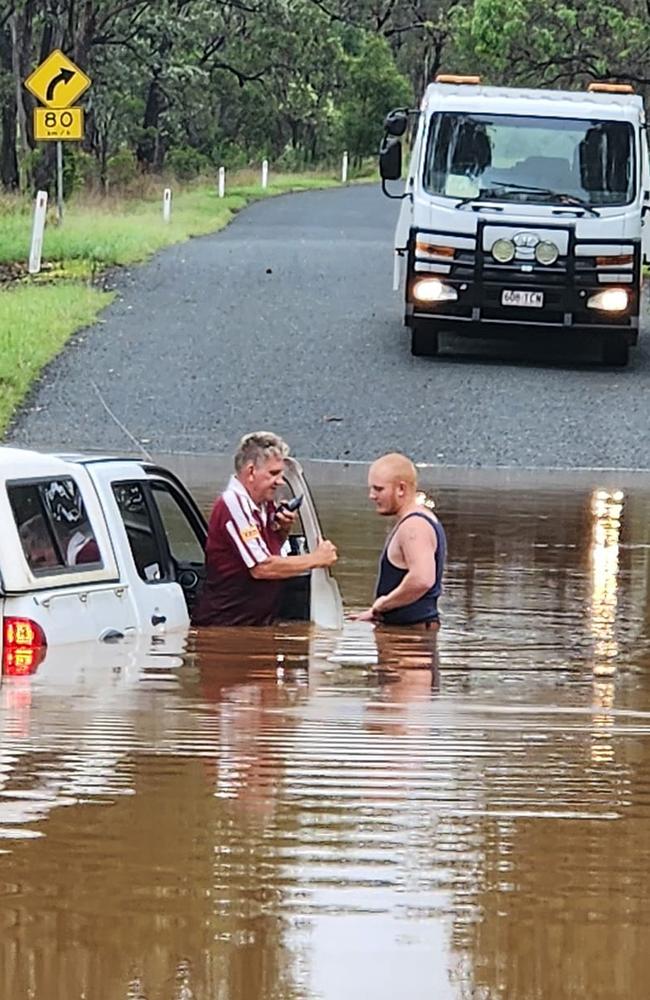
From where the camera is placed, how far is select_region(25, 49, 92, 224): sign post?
29.1 metres

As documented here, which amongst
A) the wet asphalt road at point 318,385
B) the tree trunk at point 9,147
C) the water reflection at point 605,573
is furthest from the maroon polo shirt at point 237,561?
the tree trunk at point 9,147

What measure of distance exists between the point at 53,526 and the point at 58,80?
22.3 meters

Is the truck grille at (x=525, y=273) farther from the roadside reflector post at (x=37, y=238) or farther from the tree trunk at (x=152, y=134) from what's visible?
the tree trunk at (x=152, y=134)

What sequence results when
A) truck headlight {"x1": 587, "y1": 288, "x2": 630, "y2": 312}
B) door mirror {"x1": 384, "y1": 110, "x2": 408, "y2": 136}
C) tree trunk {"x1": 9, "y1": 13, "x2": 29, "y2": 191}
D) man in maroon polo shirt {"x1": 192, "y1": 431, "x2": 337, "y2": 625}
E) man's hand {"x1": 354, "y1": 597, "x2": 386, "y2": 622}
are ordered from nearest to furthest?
man in maroon polo shirt {"x1": 192, "y1": 431, "x2": 337, "y2": 625}, man's hand {"x1": 354, "y1": 597, "x2": 386, "y2": 622}, truck headlight {"x1": 587, "y1": 288, "x2": 630, "y2": 312}, door mirror {"x1": 384, "y1": 110, "x2": 408, "y2": 136}, tree trunk {"x1": 9, "y1": 13, "x2": 29, "y2": 191}

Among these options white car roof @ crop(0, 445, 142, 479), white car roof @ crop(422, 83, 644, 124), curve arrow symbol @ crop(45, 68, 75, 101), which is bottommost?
white car roof @ crop(0, 445, 142, 479)

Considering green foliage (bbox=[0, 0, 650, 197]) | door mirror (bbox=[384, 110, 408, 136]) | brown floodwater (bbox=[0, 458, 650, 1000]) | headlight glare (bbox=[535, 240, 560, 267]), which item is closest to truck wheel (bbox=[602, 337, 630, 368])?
headlight glare (bbox=[535, 240, 560, 267])

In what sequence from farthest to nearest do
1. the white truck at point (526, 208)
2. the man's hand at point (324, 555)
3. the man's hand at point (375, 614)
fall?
1. the white truck at point (526, 208)
2. the man's hand at point (375, 614)
3. the man's hand at point (324, 555)

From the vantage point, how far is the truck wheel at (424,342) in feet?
73.1

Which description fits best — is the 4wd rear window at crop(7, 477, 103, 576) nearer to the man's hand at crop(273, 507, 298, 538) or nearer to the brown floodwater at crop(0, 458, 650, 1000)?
the brown floodwater at crop(0, 458, 650, 1000)

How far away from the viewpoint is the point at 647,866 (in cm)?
605

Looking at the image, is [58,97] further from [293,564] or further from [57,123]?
[293,564]

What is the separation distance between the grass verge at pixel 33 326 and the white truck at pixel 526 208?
385cm

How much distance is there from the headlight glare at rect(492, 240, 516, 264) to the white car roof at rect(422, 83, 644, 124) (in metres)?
1.33

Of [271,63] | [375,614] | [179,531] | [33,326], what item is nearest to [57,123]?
[33,326]
